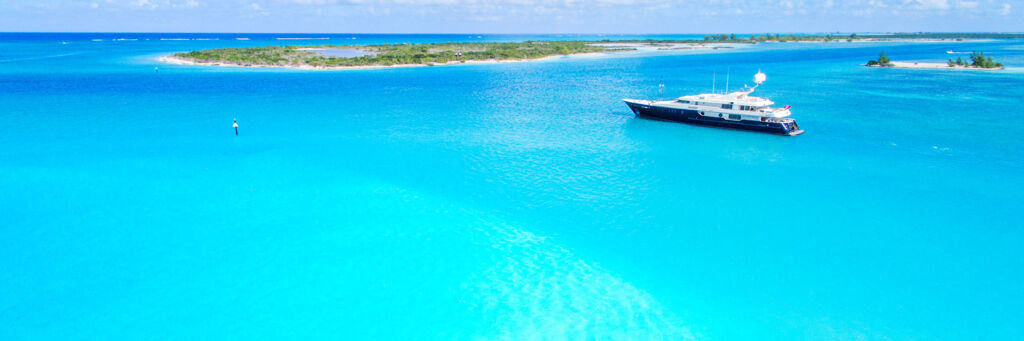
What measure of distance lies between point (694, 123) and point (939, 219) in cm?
3585

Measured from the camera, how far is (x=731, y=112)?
225ft

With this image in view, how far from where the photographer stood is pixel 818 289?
30266 millimetres

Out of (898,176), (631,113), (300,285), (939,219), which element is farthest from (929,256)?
(631,113)

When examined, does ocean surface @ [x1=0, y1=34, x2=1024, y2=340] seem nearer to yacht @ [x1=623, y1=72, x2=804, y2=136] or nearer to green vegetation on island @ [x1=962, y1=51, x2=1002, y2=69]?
yacht @ [x1=623, y1=72, x2=804, y2=136]

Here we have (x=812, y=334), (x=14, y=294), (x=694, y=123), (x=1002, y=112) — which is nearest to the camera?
(x=812, y=334)

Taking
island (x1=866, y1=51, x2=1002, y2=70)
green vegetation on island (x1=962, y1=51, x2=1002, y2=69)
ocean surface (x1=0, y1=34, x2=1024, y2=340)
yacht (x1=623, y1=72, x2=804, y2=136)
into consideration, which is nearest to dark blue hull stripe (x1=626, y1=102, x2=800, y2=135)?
yacht (x1=623, y1=72, x2=804, y2=136)

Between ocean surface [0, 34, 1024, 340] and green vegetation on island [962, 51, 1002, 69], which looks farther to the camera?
green vegetation on island [962, 51, 1002, 69]

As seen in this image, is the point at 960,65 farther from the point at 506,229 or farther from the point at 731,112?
the point at 506,229

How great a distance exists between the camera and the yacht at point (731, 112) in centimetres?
6656

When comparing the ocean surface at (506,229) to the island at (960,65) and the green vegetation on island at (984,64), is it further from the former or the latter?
the island at (960,65)

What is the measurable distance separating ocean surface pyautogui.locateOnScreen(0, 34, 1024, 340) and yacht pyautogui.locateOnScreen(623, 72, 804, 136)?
2.30 meters

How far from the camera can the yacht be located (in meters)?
66.6

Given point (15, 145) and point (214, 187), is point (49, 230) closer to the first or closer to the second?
point (214, 187)

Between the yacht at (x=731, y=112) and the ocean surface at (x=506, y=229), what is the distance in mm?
2305
